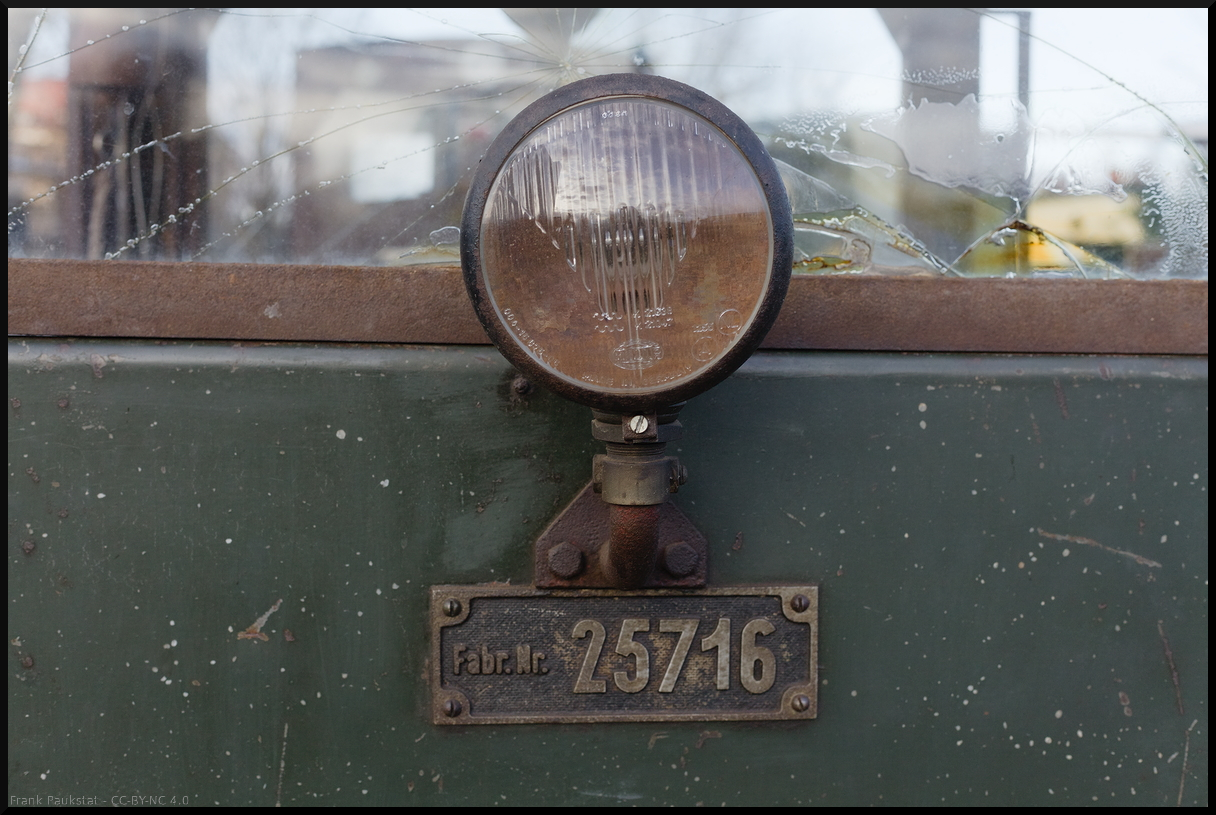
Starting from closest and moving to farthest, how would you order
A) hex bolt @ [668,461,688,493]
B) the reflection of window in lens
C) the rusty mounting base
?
the reflection of window in lens < hex bolt @ [668,461,688,493] < the rusty mounting base

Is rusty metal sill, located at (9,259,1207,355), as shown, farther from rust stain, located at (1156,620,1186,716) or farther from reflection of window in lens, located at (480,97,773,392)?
rust stain, located at (1156,620,1186,716)

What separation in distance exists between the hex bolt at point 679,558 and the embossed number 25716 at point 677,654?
0.07 meters

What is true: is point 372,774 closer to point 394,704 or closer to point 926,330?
point 394,704

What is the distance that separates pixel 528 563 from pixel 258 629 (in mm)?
333

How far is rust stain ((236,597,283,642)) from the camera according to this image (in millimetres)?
967

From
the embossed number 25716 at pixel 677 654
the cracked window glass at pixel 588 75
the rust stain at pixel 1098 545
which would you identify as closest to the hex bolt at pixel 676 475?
the embossed number 25716 at pixel 677 654

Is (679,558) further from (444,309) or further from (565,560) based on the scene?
(444,309)

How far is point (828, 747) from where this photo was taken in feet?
3.30

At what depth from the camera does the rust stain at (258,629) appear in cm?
97

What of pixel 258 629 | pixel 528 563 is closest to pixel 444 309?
pixel 528 563

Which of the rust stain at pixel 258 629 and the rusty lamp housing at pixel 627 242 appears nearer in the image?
the rusty lamp housing at pixel 627 242

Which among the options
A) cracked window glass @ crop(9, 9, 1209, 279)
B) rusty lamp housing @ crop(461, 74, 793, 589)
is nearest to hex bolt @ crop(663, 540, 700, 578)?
rusty lamp housing @ crop(461, 74, 793, 589)

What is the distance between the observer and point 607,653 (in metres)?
0.98

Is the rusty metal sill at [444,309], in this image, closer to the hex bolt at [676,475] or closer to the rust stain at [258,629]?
the hex bolt at [676,475]
